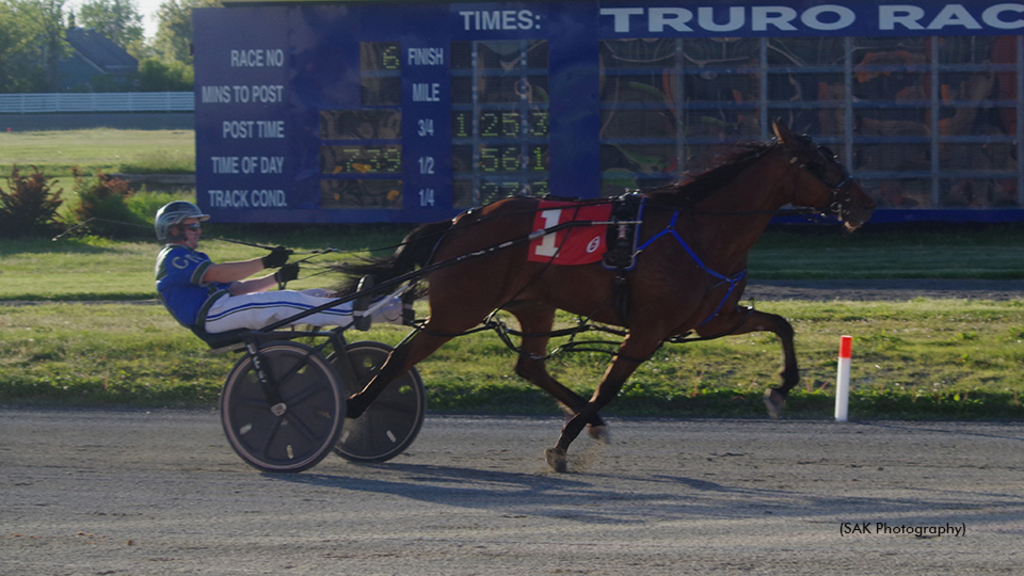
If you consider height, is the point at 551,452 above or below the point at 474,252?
below

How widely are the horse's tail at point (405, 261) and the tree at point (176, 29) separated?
210 feet

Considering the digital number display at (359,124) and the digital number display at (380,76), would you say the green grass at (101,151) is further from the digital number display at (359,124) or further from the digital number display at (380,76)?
the digital number display at (380,76)

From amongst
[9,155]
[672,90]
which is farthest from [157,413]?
[9,155]

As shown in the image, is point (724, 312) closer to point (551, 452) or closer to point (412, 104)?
point (551, 452)

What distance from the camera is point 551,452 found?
5.59 metres

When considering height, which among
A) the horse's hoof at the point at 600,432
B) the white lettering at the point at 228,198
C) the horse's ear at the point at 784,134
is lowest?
the horse's hoof at the point at 600,432

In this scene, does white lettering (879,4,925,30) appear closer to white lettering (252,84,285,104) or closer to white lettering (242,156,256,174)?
white lettering (252,84,285,104)

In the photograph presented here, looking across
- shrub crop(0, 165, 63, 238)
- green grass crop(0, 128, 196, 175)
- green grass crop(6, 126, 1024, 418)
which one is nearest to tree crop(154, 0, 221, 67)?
green grass crop(0, 128, 196, 175)

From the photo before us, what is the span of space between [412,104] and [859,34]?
622cm

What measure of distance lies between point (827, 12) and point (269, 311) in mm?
10703

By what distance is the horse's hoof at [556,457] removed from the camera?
5574 mm

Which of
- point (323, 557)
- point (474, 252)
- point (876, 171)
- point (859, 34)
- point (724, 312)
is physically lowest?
point (323, 557)

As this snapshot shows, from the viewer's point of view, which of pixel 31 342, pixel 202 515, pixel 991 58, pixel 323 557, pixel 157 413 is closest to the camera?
pixel 323 557

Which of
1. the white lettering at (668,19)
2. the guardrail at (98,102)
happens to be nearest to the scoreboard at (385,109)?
the white lettering at (668,19)
